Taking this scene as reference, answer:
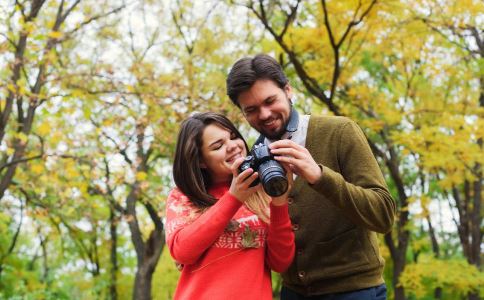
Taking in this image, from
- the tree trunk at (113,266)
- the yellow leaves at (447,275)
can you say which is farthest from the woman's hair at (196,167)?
the tree trunk at (113,266)

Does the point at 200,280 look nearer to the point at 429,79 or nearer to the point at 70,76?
the point at 70,76

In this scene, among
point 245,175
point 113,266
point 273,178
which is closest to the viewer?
point 273,178

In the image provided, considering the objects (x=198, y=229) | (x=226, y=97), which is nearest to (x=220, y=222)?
(x=198, y=229)

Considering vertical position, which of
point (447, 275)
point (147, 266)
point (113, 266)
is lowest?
point (447, 275)

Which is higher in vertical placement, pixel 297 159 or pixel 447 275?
pixel 297 159

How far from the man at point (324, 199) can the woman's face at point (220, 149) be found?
116mm

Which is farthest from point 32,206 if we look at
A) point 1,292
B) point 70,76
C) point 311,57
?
point 1,292

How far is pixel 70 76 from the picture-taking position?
233 inches

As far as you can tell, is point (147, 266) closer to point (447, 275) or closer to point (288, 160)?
point (447, 275)

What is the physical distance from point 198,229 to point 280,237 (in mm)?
297

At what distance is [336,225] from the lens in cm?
195

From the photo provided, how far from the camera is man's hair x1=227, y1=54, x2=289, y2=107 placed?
6.73 ft

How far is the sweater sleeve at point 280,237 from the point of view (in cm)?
190

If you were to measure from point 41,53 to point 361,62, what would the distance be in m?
5.59
